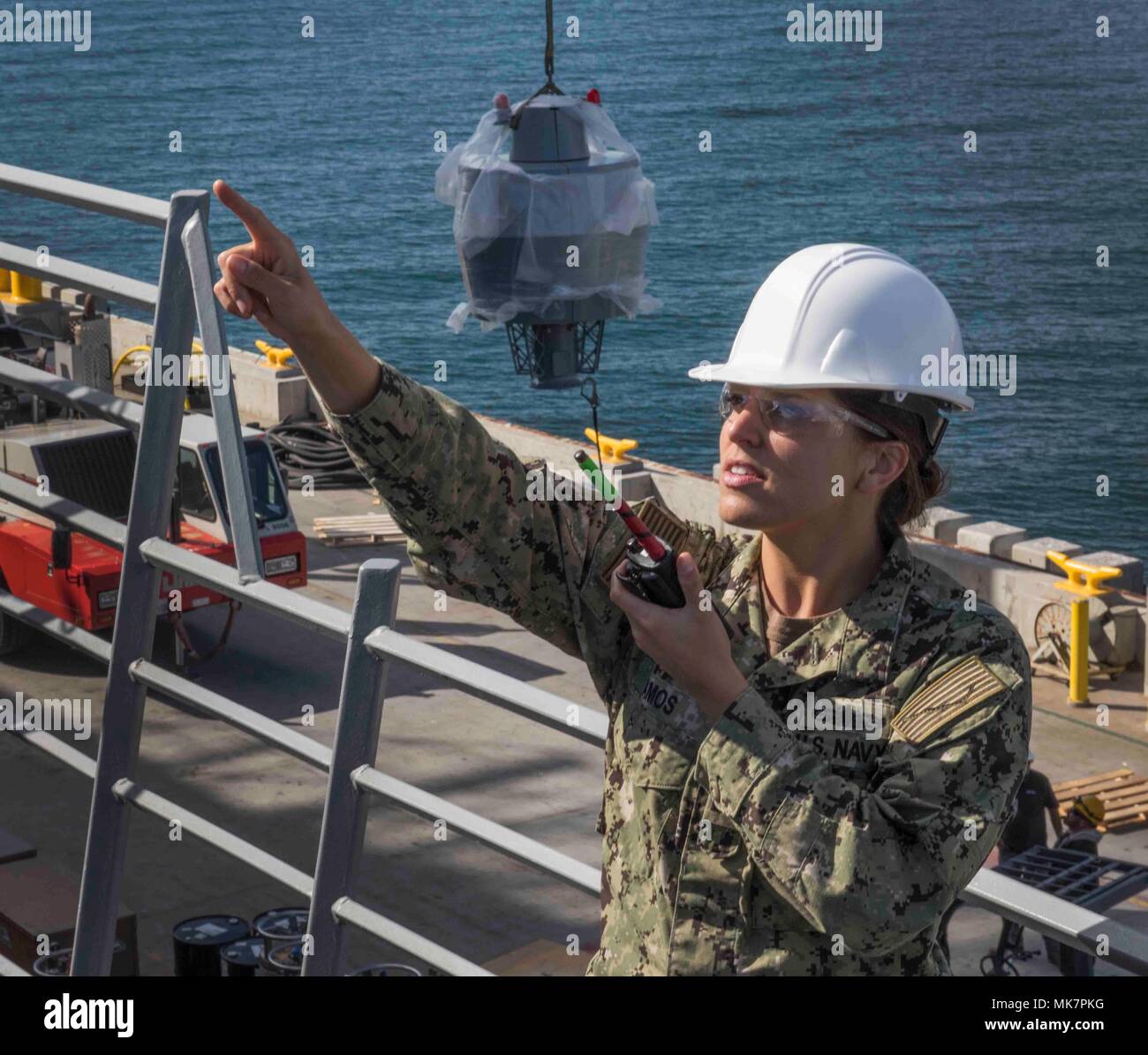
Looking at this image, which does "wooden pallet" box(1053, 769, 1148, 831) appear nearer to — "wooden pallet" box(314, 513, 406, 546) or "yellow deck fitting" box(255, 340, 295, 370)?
"wooden pallet" box(314, 513, 406, 546)

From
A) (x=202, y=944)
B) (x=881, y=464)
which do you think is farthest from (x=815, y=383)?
(x=202, y=944)

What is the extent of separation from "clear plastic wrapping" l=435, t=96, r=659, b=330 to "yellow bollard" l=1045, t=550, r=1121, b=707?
20.5ft

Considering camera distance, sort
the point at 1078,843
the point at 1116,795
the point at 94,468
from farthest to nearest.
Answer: the point at 94,468, the point at 1116,795, the point at 1078,843

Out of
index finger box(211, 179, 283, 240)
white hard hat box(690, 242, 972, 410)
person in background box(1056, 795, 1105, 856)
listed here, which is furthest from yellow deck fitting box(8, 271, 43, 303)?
white hard hat box(690, 242, 972, 410)

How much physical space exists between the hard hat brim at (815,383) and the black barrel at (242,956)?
722 centimetres

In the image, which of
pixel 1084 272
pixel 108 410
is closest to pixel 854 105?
pixel 1084 272

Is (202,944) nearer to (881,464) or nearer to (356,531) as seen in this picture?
(881,464)

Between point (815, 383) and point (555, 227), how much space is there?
526 inches

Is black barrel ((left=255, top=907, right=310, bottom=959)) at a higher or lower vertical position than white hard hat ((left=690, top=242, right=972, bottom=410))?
lower

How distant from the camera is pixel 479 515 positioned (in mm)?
2914

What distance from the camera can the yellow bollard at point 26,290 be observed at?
99.8 ft

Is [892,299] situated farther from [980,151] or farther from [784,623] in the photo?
[980,151]

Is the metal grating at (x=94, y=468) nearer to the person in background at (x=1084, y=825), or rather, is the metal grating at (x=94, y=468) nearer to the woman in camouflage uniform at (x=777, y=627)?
the person in background at (x=1084, y=825)

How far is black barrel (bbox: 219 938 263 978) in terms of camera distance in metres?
9.34
